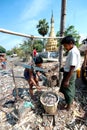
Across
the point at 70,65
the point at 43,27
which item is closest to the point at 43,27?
the point at 43,27

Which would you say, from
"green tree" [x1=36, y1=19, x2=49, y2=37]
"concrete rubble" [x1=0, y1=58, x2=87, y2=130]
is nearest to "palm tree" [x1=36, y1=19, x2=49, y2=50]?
"green tree" [x1=36, y1=19, x2=49, y2=37]

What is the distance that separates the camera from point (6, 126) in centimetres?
321

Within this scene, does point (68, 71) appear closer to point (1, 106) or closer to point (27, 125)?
point (27, 125)

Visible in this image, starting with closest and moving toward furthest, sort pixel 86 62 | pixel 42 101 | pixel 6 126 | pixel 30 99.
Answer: pixel 6 126
pixel 42 101
pixel 30 99
pixel 86 62

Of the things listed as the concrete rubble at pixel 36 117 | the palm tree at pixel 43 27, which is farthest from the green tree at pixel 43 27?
the concrete rubble at pixel 36 117

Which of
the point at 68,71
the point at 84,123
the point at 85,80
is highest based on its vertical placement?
the point at 68,71

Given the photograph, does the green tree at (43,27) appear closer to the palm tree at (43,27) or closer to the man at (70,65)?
the palm tree at (43,27)

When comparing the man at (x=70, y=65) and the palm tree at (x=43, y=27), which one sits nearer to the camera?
the man at (x=70, y=65)

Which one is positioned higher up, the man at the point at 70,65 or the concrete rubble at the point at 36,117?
the man at the point at 70,65

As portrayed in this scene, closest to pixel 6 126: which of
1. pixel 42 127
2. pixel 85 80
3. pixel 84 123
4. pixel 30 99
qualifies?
pixel 42 127

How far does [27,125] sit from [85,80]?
8.70 ft

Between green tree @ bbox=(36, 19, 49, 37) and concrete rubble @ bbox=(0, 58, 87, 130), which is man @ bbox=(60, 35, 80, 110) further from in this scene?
green tree @ bbox=(36, 19, 49, 37)

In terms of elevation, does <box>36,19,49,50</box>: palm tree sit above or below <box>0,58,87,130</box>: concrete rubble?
above

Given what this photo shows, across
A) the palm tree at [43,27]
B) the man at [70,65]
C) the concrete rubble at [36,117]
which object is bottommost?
the concrete rubble at [36,117]
